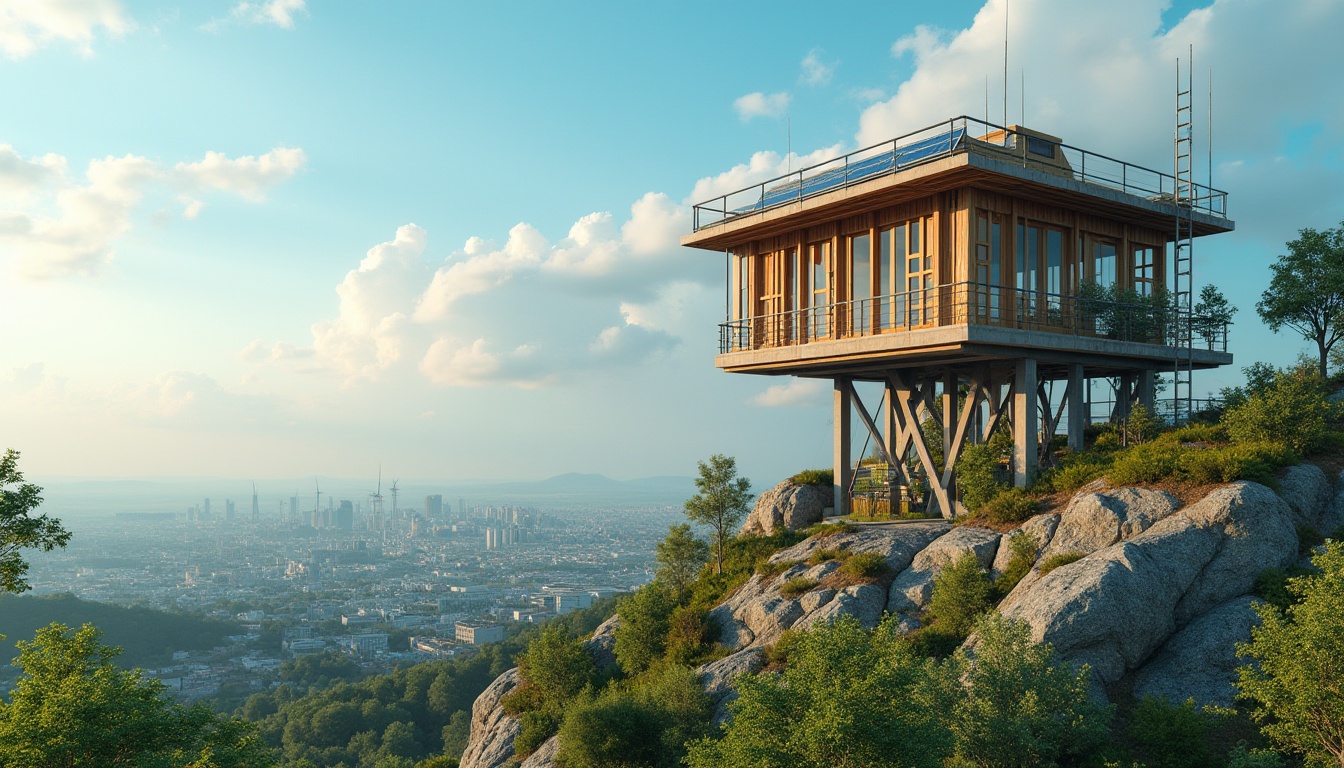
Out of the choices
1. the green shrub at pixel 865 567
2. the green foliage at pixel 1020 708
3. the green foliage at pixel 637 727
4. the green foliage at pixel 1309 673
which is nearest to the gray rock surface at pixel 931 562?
the green shrub at pixel 865 567

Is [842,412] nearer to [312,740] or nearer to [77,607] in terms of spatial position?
[312,740]

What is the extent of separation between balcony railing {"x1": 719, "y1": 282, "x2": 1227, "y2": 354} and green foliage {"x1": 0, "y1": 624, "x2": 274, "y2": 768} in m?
18.5

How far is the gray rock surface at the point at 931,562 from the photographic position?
21.0m

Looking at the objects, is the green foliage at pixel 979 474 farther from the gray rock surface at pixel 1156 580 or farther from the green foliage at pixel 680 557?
the green foliage at pixel 680 557

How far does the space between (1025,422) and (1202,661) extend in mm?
9369

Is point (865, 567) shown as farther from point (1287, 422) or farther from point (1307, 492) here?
point (1287, 422)

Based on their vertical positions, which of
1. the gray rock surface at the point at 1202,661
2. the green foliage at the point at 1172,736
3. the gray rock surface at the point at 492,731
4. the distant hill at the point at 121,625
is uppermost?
the gray rock surface at the point at 1202,661

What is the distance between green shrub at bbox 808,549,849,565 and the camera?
23.6 meters

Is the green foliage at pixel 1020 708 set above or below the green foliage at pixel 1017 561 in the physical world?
below

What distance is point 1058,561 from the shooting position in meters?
19.4

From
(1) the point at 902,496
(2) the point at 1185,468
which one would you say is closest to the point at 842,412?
(1) the point at 902,496

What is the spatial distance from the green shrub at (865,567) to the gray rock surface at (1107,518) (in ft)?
12.4

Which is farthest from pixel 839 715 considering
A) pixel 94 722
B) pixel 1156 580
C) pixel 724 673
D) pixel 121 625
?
pixel 121 625

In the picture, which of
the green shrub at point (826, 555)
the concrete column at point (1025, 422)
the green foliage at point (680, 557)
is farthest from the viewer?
the green foliage at point (680, 557)
